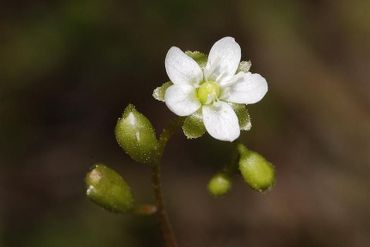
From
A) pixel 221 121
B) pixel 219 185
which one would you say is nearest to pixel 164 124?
pixel 219 185

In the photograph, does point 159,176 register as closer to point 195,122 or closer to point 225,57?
point 195,122

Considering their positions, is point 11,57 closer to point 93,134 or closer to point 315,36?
point 93,134

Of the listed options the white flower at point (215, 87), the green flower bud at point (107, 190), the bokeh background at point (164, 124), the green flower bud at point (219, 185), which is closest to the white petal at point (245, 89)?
the white flower at point (215, 87)

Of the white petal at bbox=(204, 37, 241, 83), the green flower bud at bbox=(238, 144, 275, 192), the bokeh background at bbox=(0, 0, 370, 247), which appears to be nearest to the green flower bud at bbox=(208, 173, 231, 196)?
the green flower bud at bbox=(238, 144, 275, 192)

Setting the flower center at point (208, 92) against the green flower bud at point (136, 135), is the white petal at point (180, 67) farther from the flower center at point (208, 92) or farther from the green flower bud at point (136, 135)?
the green flower bud at point (136, 135)

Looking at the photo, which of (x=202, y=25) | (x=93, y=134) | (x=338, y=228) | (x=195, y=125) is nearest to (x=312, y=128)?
(x=338, y=228)
